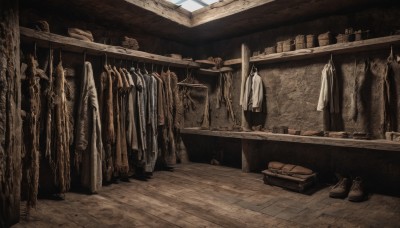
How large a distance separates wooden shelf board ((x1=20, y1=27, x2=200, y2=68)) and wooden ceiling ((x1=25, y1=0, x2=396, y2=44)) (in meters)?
0.54

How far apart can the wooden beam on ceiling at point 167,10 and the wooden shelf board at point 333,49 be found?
1356 mm

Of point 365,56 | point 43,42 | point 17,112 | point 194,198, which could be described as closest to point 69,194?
point 17,112

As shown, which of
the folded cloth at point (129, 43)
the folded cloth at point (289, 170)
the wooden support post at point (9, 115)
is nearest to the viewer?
the wooden support post at point (9, 115)

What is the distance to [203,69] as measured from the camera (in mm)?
5266

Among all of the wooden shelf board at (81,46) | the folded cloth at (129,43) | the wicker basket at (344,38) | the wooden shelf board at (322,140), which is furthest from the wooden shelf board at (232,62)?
the folded cloth at (129,43)

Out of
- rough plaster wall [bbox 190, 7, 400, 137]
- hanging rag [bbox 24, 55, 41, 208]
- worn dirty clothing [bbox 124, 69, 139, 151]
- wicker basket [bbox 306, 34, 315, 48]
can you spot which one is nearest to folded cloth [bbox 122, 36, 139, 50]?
worn dirty clothing [bbox 124, 69, 139, 151]

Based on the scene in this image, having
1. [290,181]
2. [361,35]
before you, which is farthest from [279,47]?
[290,181]

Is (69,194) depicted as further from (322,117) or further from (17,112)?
(322,117)

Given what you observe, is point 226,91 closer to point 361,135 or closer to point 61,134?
point 361,135

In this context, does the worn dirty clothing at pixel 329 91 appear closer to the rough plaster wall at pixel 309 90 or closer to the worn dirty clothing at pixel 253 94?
the rough plaster wall at pixel 309 90

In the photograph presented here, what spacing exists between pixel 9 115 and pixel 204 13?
10.5 feet

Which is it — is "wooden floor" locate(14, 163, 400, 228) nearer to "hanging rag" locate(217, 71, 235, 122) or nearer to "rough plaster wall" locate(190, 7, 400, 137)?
"rough plaster wall" locate(190, 7, 400, 137)

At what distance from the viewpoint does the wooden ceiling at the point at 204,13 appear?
144 inches

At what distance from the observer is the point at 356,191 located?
3316 mm
